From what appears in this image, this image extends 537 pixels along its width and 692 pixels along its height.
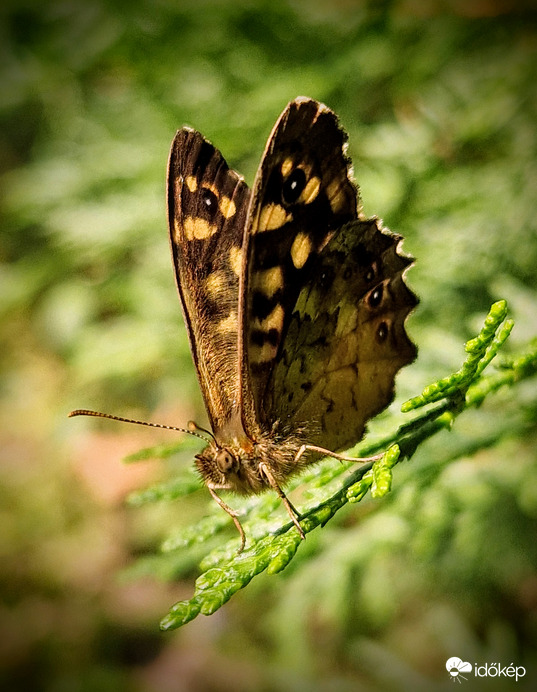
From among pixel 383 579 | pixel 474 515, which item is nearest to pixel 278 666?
pixel 383 579

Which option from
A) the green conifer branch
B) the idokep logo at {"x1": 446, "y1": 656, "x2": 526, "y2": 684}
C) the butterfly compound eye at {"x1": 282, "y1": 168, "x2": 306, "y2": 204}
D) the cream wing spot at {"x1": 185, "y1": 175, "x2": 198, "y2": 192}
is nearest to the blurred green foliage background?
the idokep logo at {"x1": 446, "y1": 656, "x2": 526, "y2": 684}

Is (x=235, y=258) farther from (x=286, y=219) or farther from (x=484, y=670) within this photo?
(x=484, y=670)

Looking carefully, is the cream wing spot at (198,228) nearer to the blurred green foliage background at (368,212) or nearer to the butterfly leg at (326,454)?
the butterfly leg at (326,454)

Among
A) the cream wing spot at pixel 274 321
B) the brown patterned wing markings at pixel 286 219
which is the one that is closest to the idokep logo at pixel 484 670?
the brown patterned wing markings at pixel 286 219

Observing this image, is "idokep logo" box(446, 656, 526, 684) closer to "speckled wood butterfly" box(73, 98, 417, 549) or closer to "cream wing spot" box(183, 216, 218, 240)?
"speckled wood butterfly" box(73, 98, 417, 549)

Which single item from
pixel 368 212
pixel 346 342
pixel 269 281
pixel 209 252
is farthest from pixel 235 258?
pixel 368 212

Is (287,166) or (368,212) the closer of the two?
(287,166)

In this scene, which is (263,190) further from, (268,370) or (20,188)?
(20,188)
